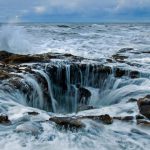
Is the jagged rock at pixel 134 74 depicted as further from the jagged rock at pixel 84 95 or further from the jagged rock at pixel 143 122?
the jagged rock at pixel 143 122

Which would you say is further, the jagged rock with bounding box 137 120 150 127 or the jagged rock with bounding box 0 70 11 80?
the jagged rock with bounding box 0 70 11 80

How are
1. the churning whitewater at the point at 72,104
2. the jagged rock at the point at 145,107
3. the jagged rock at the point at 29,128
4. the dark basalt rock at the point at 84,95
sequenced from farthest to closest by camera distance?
1. the dark basalt rock at the point at 84,95
2. the jagged rock at the point at 145,107
3. the jagged rock at the point at 29,128
4. the churning whitewater at the point at 72,104

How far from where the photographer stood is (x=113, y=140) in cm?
741

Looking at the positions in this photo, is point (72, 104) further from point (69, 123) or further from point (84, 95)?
point (69, 123)

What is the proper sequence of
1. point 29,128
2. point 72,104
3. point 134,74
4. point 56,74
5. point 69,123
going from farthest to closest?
point 134,74 → point 56,74 → point 72,104 → point 69,123 → point 29,128

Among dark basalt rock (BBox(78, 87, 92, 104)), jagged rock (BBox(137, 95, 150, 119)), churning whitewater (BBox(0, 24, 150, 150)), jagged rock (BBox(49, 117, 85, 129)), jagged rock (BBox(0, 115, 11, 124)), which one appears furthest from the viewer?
dark basalt rock (BBox(78, 87, 92, 104))

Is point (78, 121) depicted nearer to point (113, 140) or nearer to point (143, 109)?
point (113, 140)

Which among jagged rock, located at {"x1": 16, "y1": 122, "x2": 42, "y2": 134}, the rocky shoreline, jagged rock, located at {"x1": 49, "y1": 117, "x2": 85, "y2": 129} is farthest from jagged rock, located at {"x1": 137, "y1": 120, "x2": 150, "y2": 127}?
jagged rock, located at {"x1": 16, "y1": 122, "x2": 42, "y2": 134}

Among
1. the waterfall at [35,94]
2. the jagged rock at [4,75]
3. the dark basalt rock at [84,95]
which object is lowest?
the dark basalt rock at [84,95]

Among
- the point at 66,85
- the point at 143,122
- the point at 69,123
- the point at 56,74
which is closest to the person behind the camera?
the point at 69,123

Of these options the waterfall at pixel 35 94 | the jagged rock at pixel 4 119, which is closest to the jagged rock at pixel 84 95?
the waterfall at pixel 35 94

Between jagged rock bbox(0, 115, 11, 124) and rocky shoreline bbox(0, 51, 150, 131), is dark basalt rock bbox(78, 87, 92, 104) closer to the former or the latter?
rocky shoreline bbox(0, 51, 150, 131)

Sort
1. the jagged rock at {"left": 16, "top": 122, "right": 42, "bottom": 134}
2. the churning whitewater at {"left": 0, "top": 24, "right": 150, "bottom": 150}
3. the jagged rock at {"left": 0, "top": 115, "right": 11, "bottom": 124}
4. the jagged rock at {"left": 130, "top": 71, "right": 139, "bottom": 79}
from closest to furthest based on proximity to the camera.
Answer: the churning whitewater at {"left": 0, "top": 24, "right": 150, "bottom": 150}, the jagged rock at {"left": 16, "top": 122, "right": 42, "bottom": 134}, the jagged rock at {"left": 0, "top": 115, "right": 11, "bottom": 124}, the jagged rock at {"left": 130, "top": 71, "right": 139, "bottom": 79}

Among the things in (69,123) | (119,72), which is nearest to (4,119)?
(69,123)
